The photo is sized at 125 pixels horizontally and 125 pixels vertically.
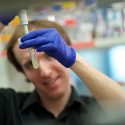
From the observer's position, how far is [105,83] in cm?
98

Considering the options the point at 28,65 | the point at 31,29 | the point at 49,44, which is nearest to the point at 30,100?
the point at 28,65

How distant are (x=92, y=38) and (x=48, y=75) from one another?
899 millimetres

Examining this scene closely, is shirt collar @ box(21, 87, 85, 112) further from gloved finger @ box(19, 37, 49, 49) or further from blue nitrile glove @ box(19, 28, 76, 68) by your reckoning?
gloved finger @ box(19, 37, 49, 49)

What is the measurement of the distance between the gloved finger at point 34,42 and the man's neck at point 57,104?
0.54 metres

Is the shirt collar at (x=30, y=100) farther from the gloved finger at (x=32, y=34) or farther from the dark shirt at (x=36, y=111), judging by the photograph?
the gloved finger at (x=32, y=34)

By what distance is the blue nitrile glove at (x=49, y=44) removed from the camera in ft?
2.56

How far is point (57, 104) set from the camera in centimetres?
134

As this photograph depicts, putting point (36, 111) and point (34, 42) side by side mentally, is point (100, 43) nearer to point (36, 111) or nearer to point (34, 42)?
point (36, 111)

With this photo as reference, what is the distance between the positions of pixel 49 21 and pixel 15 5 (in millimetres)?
895

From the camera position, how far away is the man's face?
1.20 m

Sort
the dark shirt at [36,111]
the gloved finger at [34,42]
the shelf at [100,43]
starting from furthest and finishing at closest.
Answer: the shelf at [100,43], the dark shirt at [36,111], the gloved finger at [34,42]

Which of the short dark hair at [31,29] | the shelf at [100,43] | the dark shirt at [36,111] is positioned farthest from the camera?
the shelf at [100,43]

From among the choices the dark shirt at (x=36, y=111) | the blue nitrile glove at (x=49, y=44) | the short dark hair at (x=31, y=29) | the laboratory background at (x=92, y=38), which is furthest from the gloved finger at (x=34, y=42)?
the laboratory background at (x=92, y=38)

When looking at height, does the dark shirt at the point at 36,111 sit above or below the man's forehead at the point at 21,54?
below
